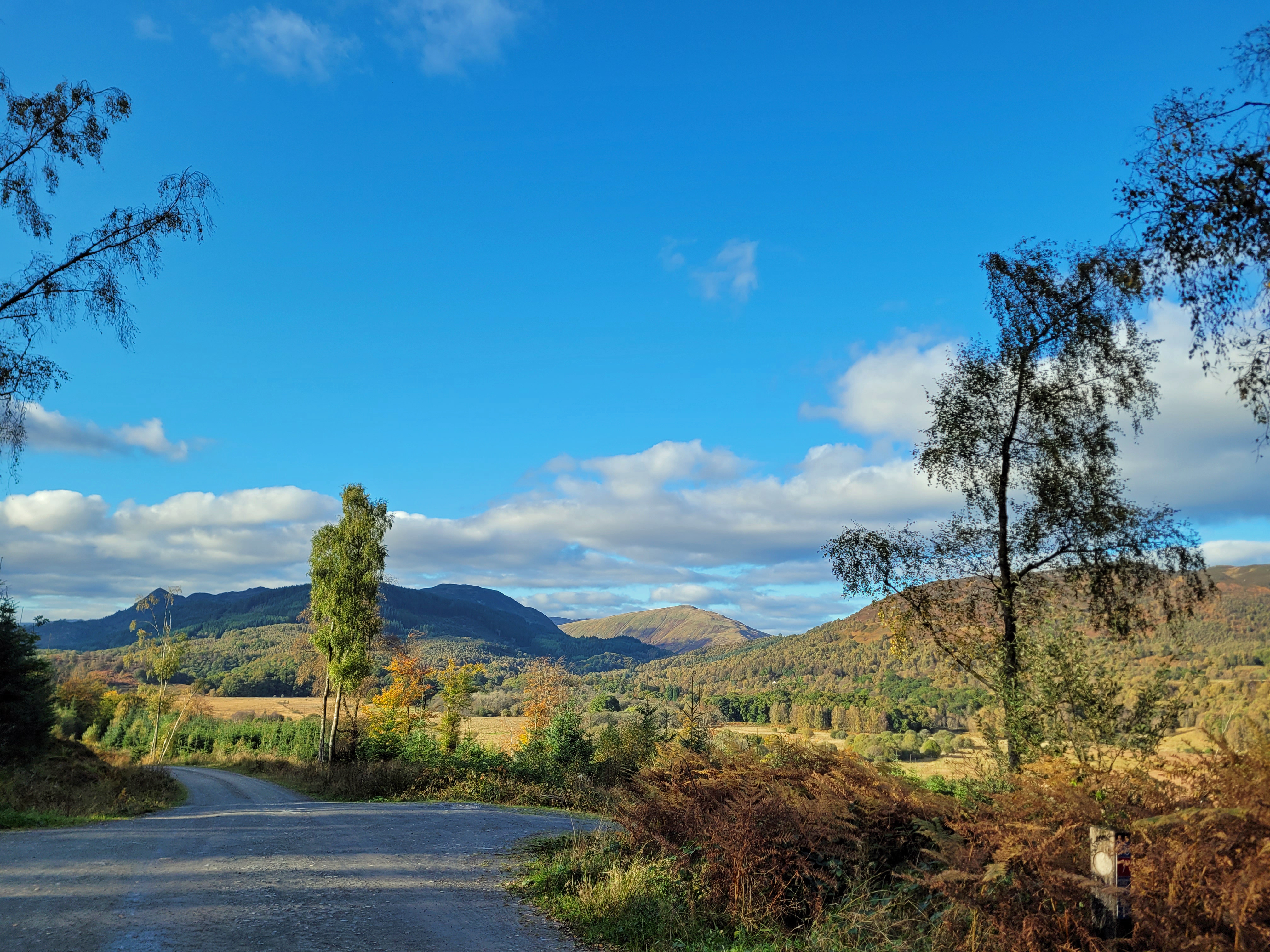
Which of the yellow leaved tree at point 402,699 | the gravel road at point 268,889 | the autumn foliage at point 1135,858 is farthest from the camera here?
the yellow leaved tree at point 402,699

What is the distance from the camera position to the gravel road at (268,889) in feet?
21.4

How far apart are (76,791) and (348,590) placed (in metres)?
12.5

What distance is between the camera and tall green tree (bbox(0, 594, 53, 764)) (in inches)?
1073

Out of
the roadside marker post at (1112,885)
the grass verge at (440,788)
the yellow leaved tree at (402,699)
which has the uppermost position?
the roadside marker post at (1112,885)

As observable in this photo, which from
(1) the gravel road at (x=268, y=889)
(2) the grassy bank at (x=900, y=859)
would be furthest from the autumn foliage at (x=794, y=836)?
(1) the gravel road at (x=268, y=889)

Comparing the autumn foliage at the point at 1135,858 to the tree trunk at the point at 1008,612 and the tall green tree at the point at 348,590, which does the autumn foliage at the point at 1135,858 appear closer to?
the tree trunk at the point at 1008,612

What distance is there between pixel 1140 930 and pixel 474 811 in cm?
1532

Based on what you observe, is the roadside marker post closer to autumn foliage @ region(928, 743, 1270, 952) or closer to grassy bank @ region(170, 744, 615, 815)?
autumn foliage @ region(928, 743, 1270, 952)

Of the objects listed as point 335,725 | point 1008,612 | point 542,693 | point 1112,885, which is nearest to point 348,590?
point 335,725

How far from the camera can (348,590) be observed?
30.9 metres

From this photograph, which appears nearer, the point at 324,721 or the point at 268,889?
the point at 268,889

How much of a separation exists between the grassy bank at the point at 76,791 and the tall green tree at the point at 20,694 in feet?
3.07

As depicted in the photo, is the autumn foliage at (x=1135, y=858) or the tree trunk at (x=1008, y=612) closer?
the autumn foliage at (x=1135, y=858)

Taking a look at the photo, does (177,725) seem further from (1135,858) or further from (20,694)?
(1135,858)
